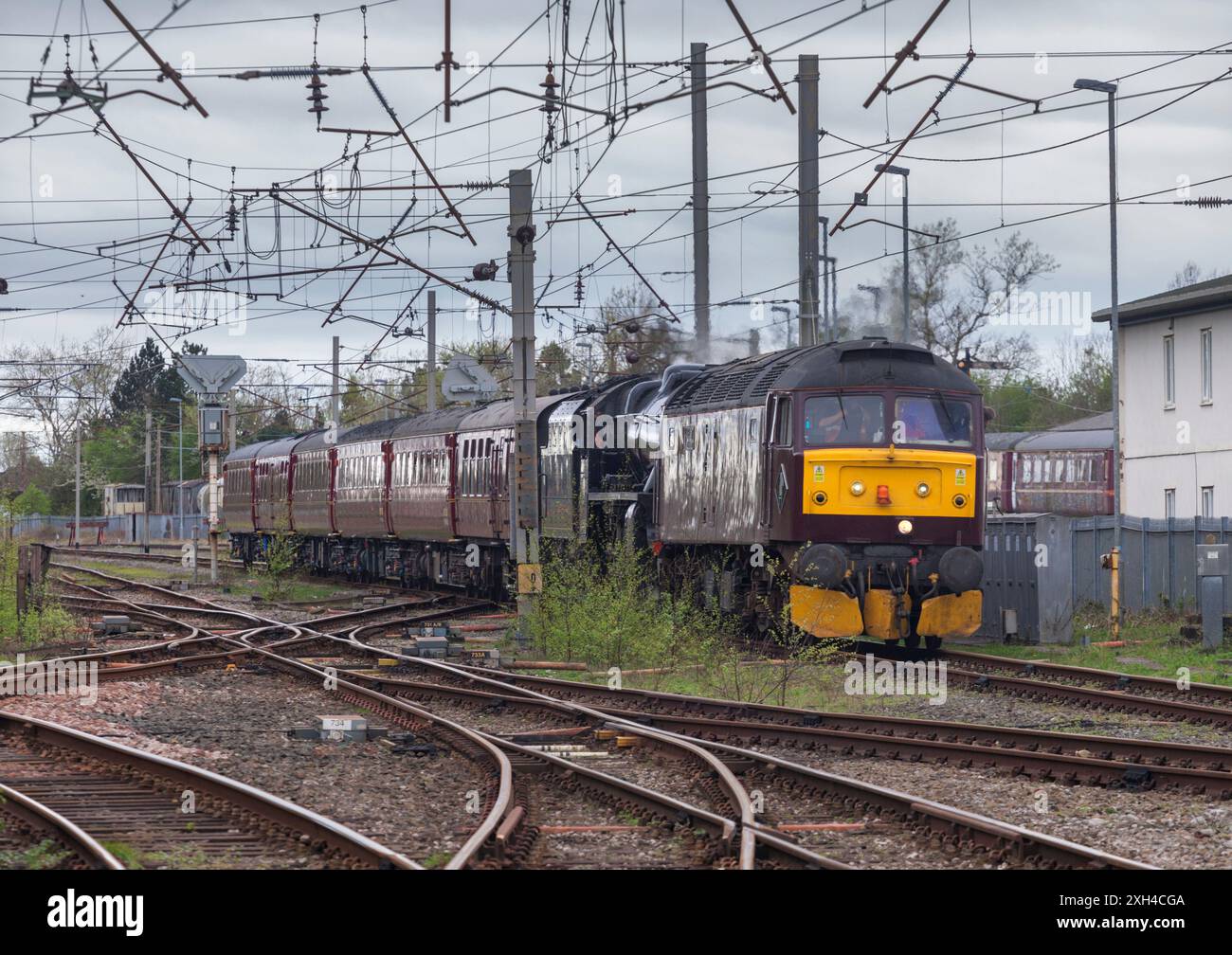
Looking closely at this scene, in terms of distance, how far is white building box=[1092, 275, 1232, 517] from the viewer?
100ft

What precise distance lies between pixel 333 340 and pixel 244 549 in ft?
27.6

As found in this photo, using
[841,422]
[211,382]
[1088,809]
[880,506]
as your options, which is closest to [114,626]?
[211,382]

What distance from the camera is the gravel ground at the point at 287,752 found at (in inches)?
384

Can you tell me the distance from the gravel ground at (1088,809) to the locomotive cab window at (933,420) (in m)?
7.38

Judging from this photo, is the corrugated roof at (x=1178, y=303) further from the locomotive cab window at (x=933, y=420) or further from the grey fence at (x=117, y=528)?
the grey fence at (x=117, y=528)

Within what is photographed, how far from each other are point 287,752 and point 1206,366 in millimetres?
23509

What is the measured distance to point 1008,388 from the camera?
76.2m

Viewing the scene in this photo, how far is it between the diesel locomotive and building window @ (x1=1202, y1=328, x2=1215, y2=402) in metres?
11.8

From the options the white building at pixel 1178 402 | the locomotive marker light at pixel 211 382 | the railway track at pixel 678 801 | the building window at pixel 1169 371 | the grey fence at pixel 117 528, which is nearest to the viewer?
the railway track at pixel 678 801

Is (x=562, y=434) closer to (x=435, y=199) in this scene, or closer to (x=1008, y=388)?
(x=435, y=199)

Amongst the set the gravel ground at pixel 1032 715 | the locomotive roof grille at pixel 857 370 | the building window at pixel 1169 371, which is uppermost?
the building window at pixel 1169 371

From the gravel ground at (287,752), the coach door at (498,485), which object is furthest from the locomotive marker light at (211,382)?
the gravel ground at (287,752)

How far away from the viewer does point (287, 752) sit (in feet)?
41.1
